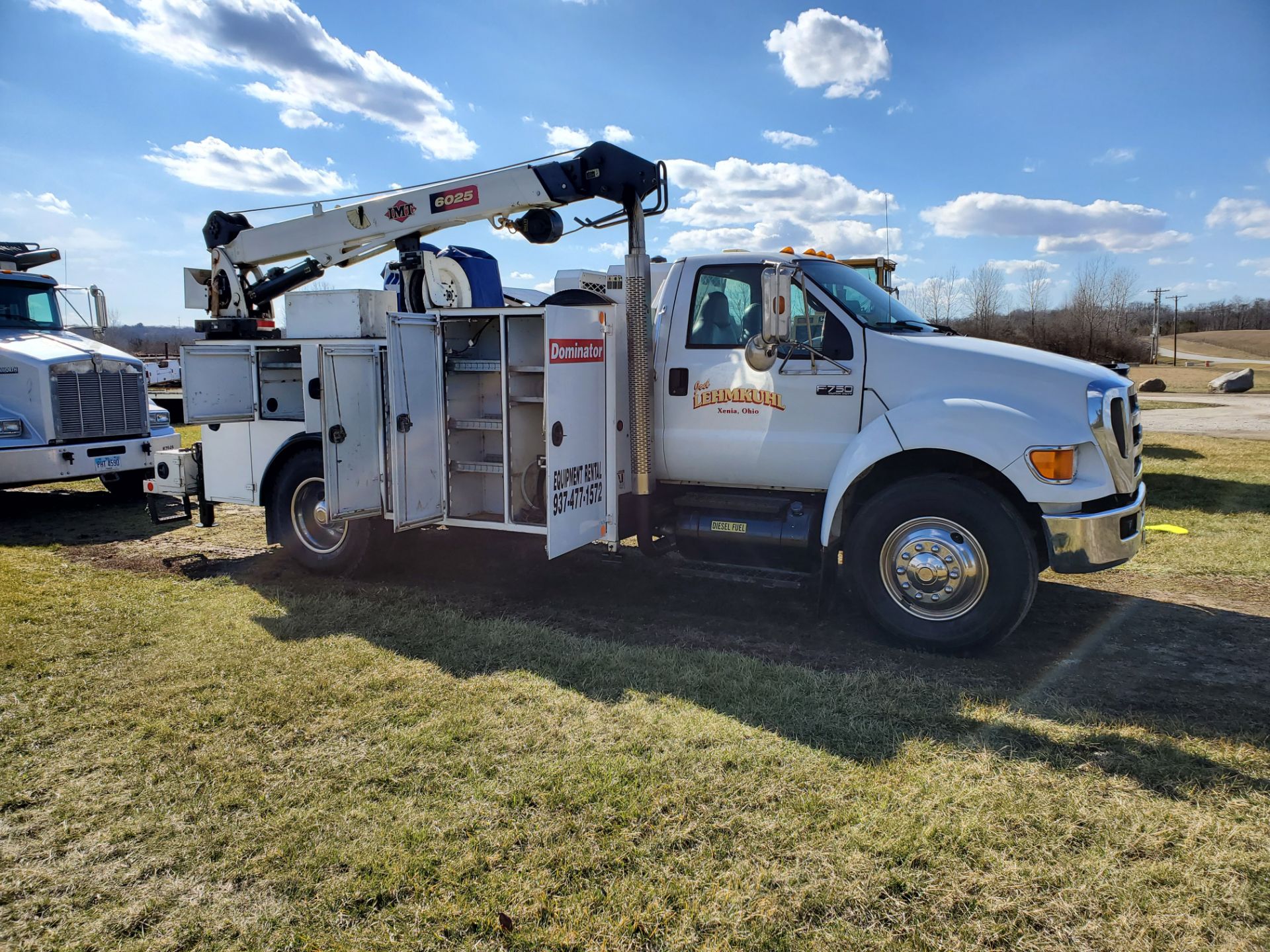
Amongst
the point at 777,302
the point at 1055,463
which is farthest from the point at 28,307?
the point at 1055,463

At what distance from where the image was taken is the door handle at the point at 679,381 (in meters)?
5.96

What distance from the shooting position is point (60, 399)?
30.3 ft

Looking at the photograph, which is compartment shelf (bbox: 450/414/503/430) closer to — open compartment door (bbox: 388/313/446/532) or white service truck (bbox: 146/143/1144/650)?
white service truck (bbox: 146/143/1144/650)

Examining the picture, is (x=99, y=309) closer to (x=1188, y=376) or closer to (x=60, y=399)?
(x=60, y=399)

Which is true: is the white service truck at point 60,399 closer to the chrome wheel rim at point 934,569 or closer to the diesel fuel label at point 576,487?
the diesel fuel label at point 576,487

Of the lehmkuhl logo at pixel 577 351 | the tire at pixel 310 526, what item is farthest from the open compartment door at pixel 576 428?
the tire at pixel 310 526

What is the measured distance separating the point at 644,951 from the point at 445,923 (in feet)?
2.14

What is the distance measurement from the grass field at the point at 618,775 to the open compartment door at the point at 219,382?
5.12 feet

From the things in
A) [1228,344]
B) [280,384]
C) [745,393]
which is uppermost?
[1228,344]

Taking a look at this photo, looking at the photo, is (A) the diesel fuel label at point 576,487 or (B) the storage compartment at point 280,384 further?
(B) the storage compartment at point 280,384

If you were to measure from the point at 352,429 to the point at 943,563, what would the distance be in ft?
13.6

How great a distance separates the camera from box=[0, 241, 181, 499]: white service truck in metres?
9.05

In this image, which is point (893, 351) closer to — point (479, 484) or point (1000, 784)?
point (1000, 784)

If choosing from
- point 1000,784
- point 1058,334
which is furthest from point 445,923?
point 1058,334
